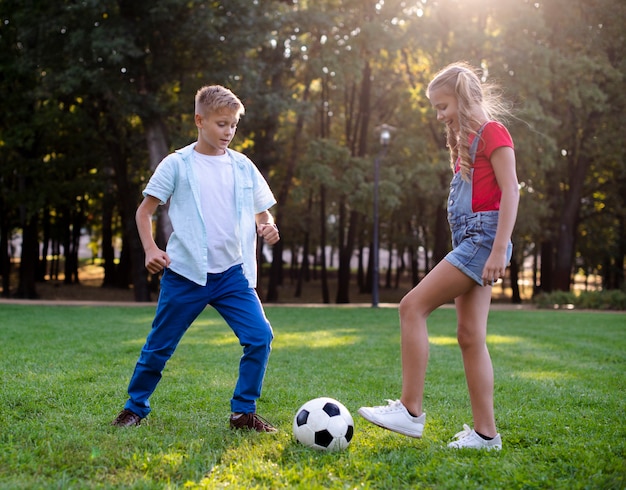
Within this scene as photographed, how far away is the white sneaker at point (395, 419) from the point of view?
3736 mm

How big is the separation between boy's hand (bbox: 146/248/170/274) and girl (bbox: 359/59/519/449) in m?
1.35

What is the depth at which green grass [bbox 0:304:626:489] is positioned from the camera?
3201mm

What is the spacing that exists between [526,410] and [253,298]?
2.17m

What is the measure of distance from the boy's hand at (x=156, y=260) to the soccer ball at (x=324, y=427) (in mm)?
1131

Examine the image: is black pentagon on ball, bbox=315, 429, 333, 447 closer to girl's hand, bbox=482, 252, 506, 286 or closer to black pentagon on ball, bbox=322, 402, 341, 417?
black pentagon on ball, bbox=322, 402, 341, 417

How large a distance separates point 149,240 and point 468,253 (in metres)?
1.81

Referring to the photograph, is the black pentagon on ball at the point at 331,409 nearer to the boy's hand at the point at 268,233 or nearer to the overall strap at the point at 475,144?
the boy's hand at the point at 268,233

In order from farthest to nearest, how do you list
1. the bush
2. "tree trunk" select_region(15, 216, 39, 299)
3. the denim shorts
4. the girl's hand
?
"tree trunk" select_region(15, 216, 39, 299) → the bush → the denim shorts → the girl's hand

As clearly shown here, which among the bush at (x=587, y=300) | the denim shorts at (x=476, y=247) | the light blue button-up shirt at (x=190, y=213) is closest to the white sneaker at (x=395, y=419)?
the denim shorts at (x=476, y=247)

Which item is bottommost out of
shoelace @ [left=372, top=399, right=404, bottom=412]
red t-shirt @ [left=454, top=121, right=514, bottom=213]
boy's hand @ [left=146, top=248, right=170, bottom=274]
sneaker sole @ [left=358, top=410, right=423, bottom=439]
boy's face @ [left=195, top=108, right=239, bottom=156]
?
sneaker sole @ [left=358, top=410, right=423, bottom=439]

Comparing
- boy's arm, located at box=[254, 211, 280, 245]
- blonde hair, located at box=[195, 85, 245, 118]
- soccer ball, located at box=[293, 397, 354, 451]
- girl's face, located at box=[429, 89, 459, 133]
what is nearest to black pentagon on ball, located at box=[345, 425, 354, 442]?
soccer ball, located at box=[293, 397, 354, 451]

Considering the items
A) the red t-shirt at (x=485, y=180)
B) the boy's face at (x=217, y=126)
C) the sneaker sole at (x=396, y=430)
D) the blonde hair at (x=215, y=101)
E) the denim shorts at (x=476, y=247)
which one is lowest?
the sneaker sole at (x=396, y=430)

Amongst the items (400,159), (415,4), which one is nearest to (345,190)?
(400,159)

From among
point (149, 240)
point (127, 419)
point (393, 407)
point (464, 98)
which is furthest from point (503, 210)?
point (127, 419)
